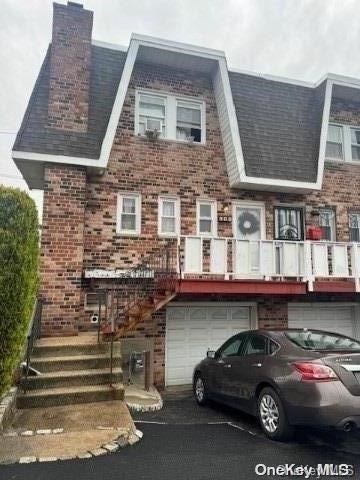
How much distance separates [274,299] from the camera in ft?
34.5

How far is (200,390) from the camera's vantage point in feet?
24.6

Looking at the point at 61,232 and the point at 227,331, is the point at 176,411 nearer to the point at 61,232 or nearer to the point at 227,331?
the point at 227,331

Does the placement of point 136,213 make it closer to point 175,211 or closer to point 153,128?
point 175,211

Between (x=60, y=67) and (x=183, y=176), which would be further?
(x=183, y=176)

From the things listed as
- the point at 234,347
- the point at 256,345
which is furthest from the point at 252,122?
the point at 256,345

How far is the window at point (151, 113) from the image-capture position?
10.4 m

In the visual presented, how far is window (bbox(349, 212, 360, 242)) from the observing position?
11.4 m

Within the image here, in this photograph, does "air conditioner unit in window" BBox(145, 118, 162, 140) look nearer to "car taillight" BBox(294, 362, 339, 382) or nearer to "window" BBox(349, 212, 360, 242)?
"window" BBox(349, 212, 360, 242)

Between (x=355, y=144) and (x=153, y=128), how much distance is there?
20.8ft

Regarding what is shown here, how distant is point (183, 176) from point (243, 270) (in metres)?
3.08

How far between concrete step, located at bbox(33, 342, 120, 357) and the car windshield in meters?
3.36

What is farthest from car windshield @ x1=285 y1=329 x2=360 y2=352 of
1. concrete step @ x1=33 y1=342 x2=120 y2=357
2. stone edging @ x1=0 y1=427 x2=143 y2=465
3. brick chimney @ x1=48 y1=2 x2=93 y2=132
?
brick chimney @ x1=48 y1=2 x2=93 y2=132

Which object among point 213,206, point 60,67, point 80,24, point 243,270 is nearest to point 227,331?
point 243,270

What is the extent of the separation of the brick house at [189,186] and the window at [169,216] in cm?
4
